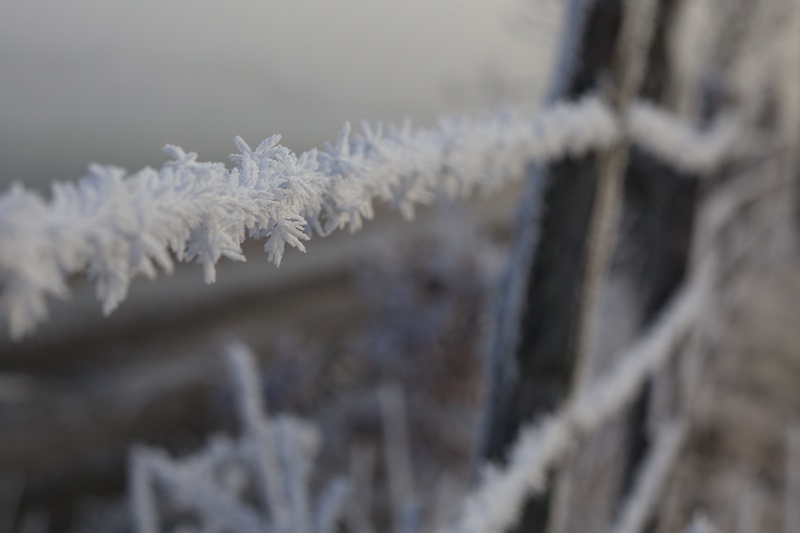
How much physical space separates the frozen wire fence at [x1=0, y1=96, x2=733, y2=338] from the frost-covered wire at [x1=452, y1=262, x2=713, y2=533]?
412 mm

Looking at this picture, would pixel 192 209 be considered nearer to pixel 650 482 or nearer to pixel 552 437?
pixel 552 437

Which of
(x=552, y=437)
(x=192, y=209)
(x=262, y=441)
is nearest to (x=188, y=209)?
(x=192, y=209)

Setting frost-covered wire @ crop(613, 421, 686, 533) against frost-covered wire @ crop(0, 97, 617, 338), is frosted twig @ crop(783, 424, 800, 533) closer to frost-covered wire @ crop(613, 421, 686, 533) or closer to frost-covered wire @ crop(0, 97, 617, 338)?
frost-covered wire @ crop(613, 421, 686, 533)

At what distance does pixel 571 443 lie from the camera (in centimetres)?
104

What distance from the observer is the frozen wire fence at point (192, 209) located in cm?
27

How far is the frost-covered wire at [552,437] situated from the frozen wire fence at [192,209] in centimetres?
41

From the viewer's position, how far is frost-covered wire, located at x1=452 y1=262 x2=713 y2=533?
30.0 inches

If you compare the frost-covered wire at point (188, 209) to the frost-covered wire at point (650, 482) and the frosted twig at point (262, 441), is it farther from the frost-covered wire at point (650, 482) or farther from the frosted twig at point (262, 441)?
the frost-covered wire at point (650, 482)

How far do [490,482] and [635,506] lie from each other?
0.79 meters

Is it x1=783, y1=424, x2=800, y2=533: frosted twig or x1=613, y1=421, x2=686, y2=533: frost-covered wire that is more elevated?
x1=613, y1=421, x2=686, y2=533: frost-covered wire

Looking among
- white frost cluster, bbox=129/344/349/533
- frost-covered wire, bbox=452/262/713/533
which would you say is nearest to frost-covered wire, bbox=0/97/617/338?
frost-covered wire, bbox=452/262/713/533

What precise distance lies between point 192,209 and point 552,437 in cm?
78

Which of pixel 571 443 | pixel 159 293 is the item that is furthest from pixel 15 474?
pixel 571 443

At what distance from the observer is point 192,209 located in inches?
12.6
